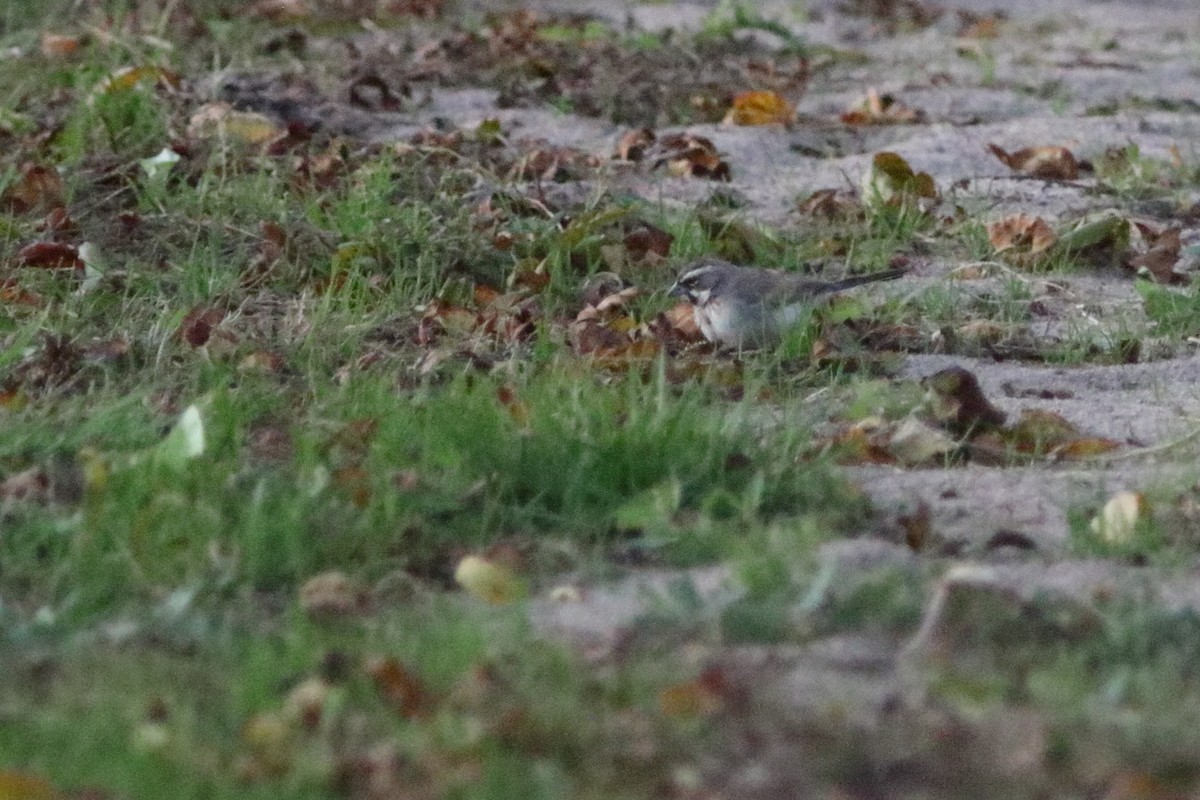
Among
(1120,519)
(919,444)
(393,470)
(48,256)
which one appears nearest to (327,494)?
(393,470)

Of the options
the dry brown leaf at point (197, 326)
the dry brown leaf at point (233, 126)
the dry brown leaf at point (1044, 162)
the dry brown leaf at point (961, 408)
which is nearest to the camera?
the dry brown leaf at point (961, 408)

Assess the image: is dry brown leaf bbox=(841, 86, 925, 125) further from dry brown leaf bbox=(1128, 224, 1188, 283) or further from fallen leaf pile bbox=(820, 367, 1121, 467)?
fallen leaf pile bbox=(820, 367, 1121, 467)

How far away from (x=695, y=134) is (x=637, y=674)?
17.6 feet

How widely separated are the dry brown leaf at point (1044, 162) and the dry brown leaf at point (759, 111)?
1.04 meters

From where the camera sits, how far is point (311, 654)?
3.48 meters

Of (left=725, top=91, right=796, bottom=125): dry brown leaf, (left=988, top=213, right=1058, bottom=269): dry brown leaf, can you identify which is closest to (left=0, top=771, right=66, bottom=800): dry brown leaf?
Result: (left=988, top=213, right=1058, bottom=269): dry brown leaf

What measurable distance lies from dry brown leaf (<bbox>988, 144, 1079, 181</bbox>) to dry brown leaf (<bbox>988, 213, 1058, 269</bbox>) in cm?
91

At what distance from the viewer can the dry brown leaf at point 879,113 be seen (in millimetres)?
9086

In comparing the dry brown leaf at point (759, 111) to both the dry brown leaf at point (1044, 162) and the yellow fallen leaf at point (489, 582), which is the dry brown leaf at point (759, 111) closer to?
the dry brown leaf at point (1044, 162)

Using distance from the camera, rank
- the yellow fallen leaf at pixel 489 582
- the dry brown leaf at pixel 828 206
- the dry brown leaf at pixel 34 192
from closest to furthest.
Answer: the yellow fallen leaf at pixel 489 582 → the dry brown leaf at pixel 34 192 → the dry brown leaf at pixel 828 206

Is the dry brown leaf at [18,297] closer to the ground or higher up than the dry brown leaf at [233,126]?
higher up

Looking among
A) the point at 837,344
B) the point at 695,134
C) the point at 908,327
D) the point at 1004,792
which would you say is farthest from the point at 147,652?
the point at 695,134

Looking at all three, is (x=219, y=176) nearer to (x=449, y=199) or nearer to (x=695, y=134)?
(x=449, y=199)

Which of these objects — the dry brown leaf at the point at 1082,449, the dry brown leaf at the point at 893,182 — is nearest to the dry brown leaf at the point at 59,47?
the dry brown leaf at the point at 893,182
